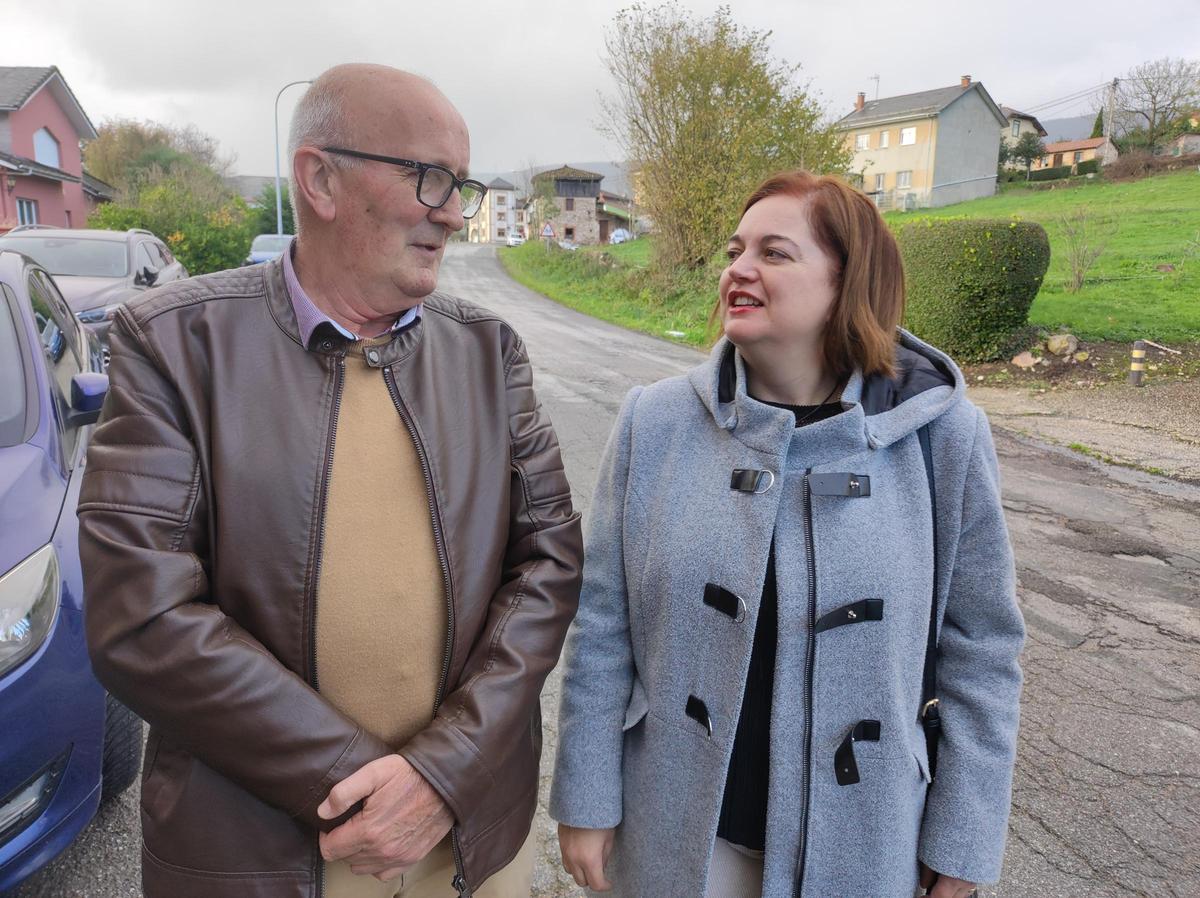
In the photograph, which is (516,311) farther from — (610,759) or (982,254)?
(610,759)

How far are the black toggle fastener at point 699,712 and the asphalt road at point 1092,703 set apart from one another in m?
1.26

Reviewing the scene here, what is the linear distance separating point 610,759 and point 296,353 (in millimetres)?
1052

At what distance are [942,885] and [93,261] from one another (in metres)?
10.8

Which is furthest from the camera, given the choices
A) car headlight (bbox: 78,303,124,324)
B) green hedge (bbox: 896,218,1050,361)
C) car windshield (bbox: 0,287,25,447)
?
green hedge (bbox: 896,218,1050,361)

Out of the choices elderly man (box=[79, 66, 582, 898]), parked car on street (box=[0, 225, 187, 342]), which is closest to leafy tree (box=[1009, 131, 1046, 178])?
parked car on street (box=[0, 225, 187, 342])

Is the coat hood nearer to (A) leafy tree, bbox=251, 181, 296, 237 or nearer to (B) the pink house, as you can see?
(B) the pink house

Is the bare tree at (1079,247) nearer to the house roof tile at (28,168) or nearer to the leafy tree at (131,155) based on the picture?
the house roof tile at (28,168)

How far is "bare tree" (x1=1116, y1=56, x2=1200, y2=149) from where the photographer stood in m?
37.7

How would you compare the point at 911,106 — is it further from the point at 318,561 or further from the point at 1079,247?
the point at 318,561

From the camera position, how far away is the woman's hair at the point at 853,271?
1.71m

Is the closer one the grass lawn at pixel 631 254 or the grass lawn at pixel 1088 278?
the grass lawn at pixel 1088 278

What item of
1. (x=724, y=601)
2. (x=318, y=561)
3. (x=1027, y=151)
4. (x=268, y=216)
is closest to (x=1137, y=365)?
(x=724, y=601)

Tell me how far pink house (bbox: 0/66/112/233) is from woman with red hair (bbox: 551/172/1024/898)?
83.0 ft

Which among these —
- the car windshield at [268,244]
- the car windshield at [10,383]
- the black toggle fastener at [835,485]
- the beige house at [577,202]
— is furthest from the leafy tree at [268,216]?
the beige house at [577,202]
